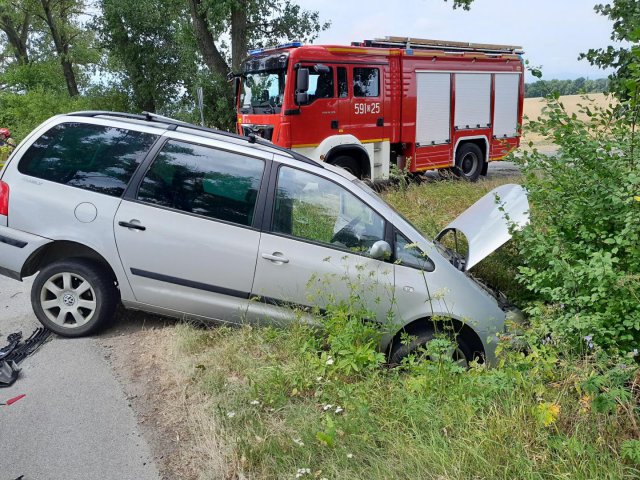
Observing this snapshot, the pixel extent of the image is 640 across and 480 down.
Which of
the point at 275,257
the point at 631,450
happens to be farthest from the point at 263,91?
the point at 631,450

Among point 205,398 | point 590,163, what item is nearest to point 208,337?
point 205,398

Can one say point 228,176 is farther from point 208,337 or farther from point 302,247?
point 208,337

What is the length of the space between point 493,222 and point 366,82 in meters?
7.83

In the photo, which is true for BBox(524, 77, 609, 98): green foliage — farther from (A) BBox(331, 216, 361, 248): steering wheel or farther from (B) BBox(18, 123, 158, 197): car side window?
(B) BBox(18, 123, 158, 197): car side window

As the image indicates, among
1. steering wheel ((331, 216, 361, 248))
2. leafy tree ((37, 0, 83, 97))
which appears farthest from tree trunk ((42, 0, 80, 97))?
steering wheel ((331, 216, 361, 248))

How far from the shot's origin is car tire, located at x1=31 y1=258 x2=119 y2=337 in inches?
178

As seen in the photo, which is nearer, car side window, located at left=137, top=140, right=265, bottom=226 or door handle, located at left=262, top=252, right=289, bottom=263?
door handle, located at left=262, top=252, right=289, bottom=263

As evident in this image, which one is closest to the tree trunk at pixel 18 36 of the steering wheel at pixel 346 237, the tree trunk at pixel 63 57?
the tree trunk at pixel 63 57

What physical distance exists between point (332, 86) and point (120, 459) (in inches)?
361

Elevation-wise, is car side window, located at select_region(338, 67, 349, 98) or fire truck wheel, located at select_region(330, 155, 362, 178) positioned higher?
car side window, located at select_region(338, 67, 349, 98)

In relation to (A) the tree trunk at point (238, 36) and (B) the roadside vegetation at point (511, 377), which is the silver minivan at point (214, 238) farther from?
(A) the tree trunk at point (238, 36)

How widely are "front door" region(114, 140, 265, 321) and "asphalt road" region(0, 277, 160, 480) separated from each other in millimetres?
730

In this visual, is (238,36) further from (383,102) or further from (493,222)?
(493,222)

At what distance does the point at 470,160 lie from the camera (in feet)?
50.6
